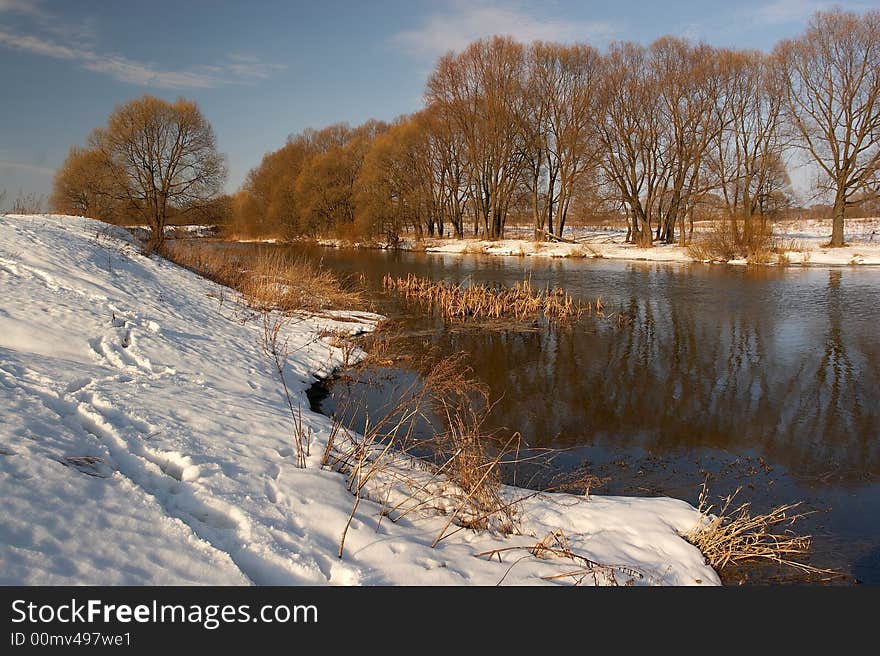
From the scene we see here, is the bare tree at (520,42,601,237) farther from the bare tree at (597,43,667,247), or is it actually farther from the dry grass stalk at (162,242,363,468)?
the dry grass stalk at (162,242,363,468)

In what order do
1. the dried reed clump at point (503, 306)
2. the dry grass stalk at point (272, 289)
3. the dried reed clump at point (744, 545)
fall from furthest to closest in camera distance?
1. the dried reed clump at point (503, 306)
2. the dry grass stalk at point (272, 289)
3. the dried reed clump at point (744, 545)

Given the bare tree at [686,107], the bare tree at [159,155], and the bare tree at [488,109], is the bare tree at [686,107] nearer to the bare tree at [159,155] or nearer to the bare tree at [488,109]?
the bare tree at [488,109]

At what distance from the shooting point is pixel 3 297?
20.9ft

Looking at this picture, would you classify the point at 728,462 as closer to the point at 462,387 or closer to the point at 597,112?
the point at 462,387

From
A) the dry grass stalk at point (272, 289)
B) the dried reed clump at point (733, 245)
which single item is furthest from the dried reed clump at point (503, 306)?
the dried reed clump at point (733, 245)

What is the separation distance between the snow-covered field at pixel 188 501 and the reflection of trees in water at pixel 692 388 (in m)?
2.23

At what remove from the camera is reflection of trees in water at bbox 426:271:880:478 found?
20.8 feet

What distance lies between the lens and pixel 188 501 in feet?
11.2

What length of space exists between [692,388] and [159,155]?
26.0 metres

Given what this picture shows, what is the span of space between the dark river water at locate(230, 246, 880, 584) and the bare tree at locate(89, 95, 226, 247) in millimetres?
15026

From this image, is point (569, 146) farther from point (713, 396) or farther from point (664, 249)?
Answer: point (713, 396)

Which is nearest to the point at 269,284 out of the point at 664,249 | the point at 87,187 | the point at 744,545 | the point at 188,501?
the point at 188,501

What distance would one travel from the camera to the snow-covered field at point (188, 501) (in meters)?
2.74

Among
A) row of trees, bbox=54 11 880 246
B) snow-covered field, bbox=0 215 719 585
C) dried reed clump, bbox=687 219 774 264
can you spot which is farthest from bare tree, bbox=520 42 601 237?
snow-covered field, bbox=0 215 719 585
